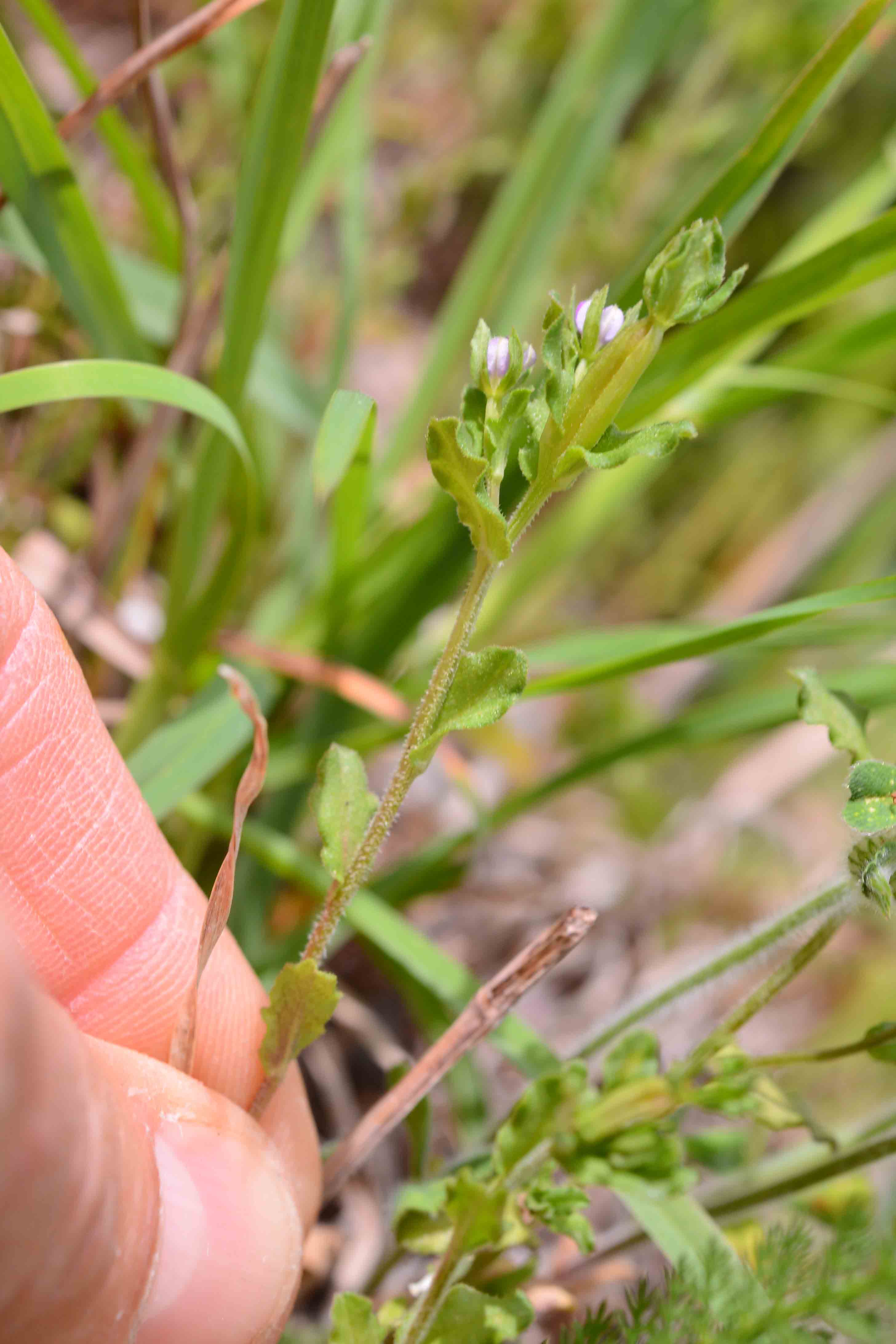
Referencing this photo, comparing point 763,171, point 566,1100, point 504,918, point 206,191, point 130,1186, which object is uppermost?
point 206,191

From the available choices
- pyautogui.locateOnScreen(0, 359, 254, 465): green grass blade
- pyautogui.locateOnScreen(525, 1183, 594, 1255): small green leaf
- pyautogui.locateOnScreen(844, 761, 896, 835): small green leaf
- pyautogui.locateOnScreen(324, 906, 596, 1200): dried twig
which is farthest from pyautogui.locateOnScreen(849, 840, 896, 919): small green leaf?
pyautogui.locateOnScreen(0, 359, 254, 465): green grass blade

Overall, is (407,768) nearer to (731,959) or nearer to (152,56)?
(731,959)

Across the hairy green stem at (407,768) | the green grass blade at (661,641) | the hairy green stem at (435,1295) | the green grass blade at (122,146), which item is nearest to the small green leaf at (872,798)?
the green grass blade at (661,641)

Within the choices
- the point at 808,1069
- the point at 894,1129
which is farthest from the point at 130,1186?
the point at 808,1069

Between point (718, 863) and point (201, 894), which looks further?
point (718, 863)

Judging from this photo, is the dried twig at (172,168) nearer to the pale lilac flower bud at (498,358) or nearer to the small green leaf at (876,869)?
the pale lilac flower bud at (498,358)

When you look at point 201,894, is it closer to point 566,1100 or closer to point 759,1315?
point 566,1100
